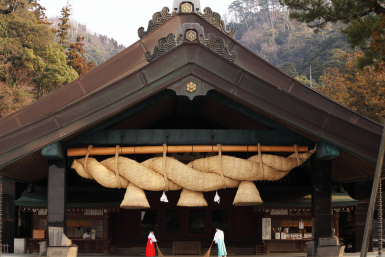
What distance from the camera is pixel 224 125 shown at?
1692 cm

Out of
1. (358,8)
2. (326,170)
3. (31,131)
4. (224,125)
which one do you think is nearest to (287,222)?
(224,125)

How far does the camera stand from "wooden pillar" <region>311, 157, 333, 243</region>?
12.8 m

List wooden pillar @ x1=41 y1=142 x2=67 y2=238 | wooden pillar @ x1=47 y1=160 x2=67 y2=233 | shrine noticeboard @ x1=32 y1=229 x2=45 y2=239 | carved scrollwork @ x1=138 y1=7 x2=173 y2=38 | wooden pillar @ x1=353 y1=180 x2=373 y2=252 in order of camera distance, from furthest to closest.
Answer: wooden pillar @ x1=353 y1=180 x2=373 y2=252 → shrine noticeboard @ x1=32 y1=229 x2=45 y2=239 → carved scrollwork @ x1=138 y1=7 x2=173 y2=38 → wooden pillar @ x1=47 y1=160 x2=67 y2=233 → wooden pillar @ x1=41 y1=142 x2=67 y2=238

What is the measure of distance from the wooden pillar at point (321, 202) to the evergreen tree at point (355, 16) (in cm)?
309

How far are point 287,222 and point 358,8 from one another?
381 inches

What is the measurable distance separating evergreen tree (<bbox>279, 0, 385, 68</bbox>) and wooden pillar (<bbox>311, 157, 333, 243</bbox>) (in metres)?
3.09

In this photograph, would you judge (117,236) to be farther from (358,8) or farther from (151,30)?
(358,8)

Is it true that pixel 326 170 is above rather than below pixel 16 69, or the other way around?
below

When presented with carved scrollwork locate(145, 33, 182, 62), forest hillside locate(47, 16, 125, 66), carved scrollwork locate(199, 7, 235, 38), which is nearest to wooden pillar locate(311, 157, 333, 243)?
carved scrollwork locate(145, 33, 182, 62)

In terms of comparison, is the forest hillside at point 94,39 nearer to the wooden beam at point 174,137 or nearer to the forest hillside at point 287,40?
the forest hillside at point 287,40

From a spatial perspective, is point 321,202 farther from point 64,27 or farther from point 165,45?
point 64,27

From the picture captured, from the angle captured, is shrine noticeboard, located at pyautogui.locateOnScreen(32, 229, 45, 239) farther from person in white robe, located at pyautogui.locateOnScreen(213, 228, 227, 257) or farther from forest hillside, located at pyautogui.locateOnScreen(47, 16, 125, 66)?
forest hillside, located at pyautogui.locateOnScreen(47, 16, 125, 66)

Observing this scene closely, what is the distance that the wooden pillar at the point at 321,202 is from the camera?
12.8 metres

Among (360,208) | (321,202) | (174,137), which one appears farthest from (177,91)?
(360,208)
